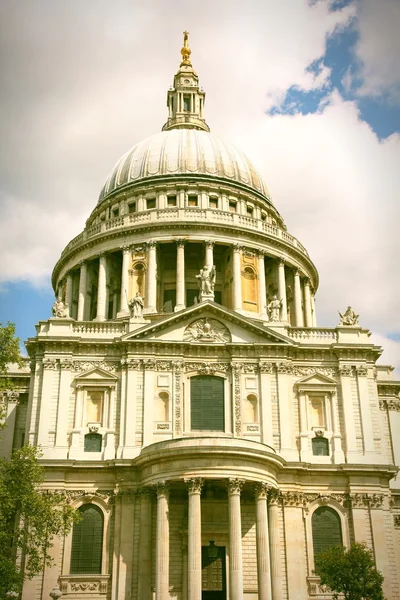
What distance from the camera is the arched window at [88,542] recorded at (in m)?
40.3

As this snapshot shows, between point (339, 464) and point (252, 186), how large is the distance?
31072 mm

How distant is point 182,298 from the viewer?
56.0m

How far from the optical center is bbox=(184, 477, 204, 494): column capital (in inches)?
1522

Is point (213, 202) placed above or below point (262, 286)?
above

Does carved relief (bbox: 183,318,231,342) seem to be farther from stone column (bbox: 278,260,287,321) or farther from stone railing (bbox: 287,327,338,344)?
stone column (bbox: 278,260,287,321)

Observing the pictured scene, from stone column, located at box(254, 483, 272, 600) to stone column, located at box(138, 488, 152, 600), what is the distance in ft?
18.5

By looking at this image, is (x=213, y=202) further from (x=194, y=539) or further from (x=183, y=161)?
(x=194, y=539)

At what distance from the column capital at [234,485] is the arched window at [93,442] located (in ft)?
27.5

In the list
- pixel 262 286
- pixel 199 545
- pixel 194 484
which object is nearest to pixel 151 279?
pixel 262 286

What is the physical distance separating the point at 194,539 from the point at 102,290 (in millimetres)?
25242

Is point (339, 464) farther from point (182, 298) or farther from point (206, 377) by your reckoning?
point (182, 298)

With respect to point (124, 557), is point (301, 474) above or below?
above

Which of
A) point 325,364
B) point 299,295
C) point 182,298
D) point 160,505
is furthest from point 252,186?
point 160,505

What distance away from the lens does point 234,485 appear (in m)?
38.9
